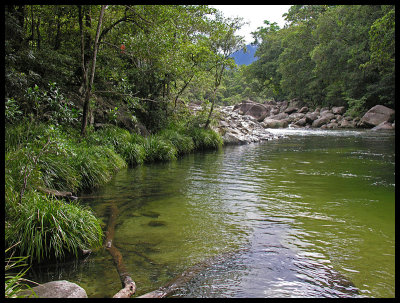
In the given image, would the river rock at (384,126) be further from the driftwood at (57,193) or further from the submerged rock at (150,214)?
the driftwood at (57,193)

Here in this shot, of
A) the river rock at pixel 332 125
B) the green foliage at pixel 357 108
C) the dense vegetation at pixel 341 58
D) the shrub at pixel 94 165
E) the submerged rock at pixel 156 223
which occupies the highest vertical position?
the dense vegetation at pixel 341 58

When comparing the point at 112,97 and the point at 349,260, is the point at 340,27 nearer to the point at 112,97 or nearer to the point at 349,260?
the point at 112,97

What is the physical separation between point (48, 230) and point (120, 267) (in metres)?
1.07

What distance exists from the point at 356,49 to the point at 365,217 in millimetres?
30156

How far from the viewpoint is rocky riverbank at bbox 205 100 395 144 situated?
883 inches

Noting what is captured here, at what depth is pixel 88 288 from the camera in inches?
136

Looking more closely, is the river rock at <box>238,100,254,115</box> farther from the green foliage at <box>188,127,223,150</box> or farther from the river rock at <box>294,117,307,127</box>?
the green foliage at <box>188,127,223,150</box>

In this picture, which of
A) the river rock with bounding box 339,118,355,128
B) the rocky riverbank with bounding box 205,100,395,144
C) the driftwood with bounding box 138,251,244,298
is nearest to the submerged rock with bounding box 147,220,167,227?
the driftwood with bounding box 138,251,244,298

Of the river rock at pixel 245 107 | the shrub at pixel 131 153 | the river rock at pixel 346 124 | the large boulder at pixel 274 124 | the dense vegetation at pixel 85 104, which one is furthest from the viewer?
the river rock at pixel 245 107

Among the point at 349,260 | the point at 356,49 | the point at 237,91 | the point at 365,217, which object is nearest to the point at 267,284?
the point at 349,260

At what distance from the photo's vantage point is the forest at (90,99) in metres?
4.39

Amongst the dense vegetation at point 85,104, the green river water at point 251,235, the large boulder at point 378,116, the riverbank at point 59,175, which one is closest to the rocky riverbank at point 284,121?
the large boulder at point 378,116

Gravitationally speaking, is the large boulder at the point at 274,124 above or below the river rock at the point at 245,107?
below

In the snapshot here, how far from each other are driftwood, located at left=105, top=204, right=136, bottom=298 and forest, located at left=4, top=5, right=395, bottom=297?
205 mm
